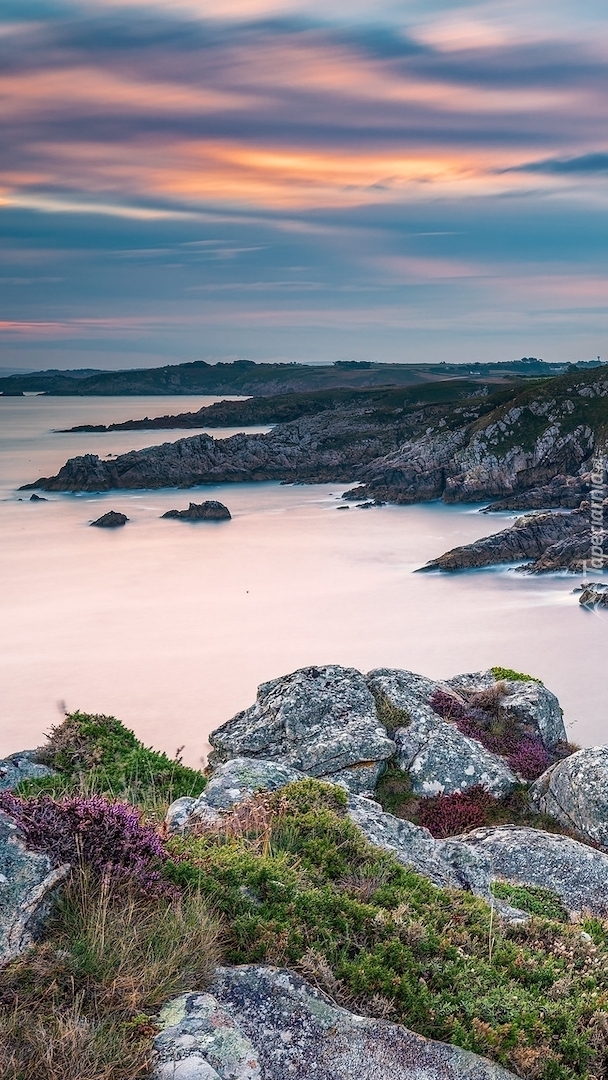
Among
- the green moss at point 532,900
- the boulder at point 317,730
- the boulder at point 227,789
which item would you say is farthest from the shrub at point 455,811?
the boulder at point 227,789

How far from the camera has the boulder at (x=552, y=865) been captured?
10067 millimetres

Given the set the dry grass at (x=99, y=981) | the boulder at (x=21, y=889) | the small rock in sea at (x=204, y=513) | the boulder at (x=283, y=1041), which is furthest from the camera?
the small rock in sea at (x=204, y=513)

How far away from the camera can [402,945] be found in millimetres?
6109

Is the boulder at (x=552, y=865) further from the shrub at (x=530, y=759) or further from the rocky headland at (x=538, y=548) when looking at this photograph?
the rocky headland at (x=538, y=548)

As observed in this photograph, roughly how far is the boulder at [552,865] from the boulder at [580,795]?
7.28 ft

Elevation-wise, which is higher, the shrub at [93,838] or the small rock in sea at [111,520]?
the shrub at [93,838]

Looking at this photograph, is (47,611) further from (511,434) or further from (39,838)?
(511,434)

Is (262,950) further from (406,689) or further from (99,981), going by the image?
(406,689)

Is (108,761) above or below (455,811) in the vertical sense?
above

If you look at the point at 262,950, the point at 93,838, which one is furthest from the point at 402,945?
the point at 93,838

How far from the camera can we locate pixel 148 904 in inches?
225

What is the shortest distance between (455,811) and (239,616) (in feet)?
105


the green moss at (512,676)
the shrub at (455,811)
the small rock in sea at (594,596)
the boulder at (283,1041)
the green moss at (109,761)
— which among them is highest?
the boulder at (283,1041)

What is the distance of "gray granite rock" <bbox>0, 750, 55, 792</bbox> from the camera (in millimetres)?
11012
